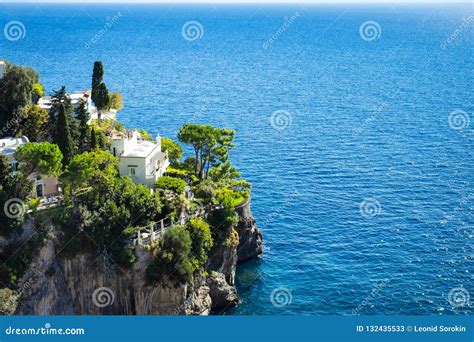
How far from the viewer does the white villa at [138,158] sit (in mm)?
74875

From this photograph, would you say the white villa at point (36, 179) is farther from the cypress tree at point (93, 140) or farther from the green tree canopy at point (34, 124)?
the cypress tree at point (93, 140)

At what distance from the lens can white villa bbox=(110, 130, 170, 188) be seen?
7488 cm

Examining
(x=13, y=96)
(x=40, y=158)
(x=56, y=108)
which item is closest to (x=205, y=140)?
(x=56, y=108)

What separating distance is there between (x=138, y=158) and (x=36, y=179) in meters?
11.7

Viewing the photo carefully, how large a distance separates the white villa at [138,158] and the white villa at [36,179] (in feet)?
27.2

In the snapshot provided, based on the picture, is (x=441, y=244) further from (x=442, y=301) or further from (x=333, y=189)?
(x=333, y=189)

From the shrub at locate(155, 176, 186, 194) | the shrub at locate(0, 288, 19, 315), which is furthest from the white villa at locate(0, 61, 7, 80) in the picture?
the shrub at locate(0, 288, 19, 315)

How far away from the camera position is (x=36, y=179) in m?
68.4

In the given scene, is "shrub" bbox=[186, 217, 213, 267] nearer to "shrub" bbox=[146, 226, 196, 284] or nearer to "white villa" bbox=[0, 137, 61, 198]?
"shrub" bbox=[146, 226, 196, 284]

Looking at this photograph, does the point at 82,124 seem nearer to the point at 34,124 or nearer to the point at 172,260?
the point at 34,124

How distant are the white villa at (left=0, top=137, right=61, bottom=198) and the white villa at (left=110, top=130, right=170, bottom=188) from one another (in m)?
8.30

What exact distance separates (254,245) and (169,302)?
743 inches

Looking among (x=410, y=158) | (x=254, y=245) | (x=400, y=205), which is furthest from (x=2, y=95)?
(x=410, y=158)

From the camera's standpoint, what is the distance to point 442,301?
228 ft
